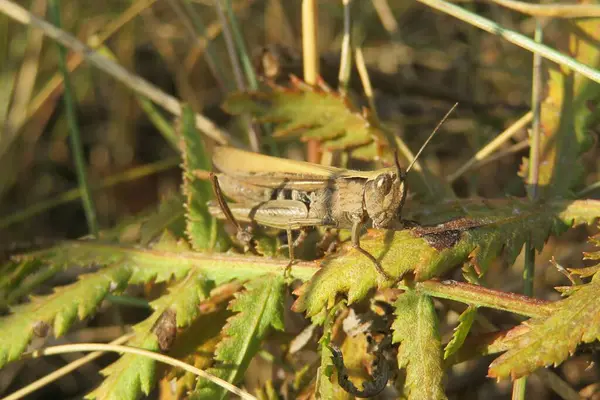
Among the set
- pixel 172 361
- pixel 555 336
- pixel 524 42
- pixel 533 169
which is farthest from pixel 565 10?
pixel 172 361

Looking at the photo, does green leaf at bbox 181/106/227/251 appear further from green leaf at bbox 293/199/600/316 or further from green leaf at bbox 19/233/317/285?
green leaf at bbox 293/199/600/316

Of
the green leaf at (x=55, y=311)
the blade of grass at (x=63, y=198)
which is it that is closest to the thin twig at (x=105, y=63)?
the blade of grass at (x=63, y=198)

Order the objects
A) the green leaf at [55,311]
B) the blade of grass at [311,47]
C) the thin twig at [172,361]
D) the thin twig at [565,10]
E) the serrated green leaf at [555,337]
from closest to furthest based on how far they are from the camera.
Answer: the serrated green leaf at [555,337] → the thin twig at [172,361] → the green leaf at [55,311] → the thin twig at [565,10] → the blade of grass at [311,47]

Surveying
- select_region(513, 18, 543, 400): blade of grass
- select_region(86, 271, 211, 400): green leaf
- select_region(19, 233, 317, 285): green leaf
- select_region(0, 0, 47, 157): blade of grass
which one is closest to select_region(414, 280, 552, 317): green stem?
select_region(513, 18, 543, 400): blade of grass

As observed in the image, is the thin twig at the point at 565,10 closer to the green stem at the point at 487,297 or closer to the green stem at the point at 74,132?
the green stem at the point at 487,297

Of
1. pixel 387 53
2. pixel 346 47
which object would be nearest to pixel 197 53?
pixel 387 53
